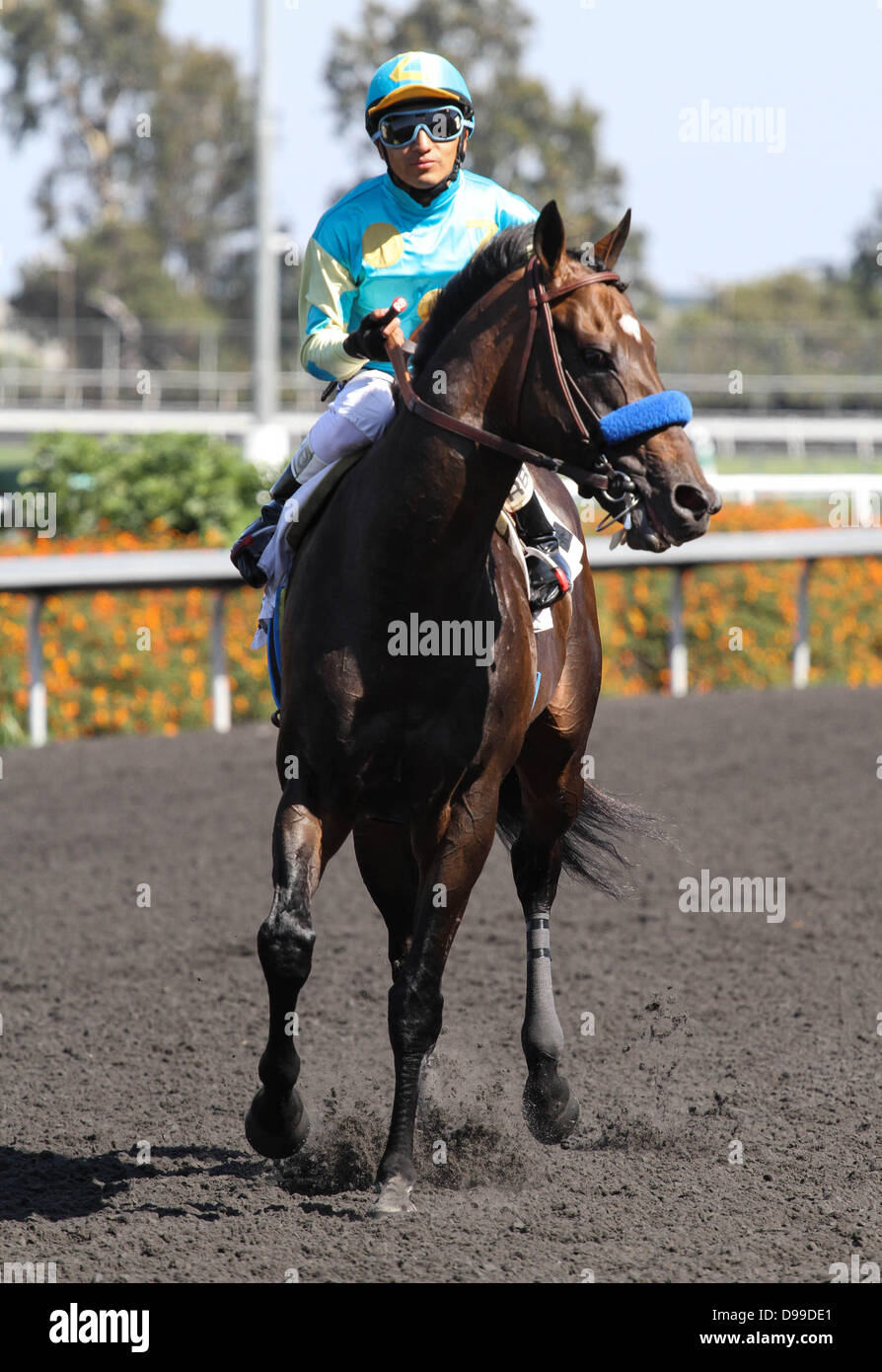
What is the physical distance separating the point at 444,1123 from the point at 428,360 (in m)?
1.94

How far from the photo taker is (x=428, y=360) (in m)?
3.59

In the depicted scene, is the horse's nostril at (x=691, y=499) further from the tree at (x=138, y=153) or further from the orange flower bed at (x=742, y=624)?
the tree at (x=138, y=153)

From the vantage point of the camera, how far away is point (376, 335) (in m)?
3.71

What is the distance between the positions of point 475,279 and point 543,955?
198 centimetres

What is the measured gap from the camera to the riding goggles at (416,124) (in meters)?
3.98

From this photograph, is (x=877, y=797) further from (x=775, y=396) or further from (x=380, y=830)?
(x=775, y=396)

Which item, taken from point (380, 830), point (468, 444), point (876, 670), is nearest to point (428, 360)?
point (468, 444)

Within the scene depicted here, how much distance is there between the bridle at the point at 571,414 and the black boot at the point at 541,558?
0.64 m

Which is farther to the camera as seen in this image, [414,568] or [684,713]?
[684,713]

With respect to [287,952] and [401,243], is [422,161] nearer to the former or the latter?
[401,243]

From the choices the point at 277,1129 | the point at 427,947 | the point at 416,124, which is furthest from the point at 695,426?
the point at 277,1129
